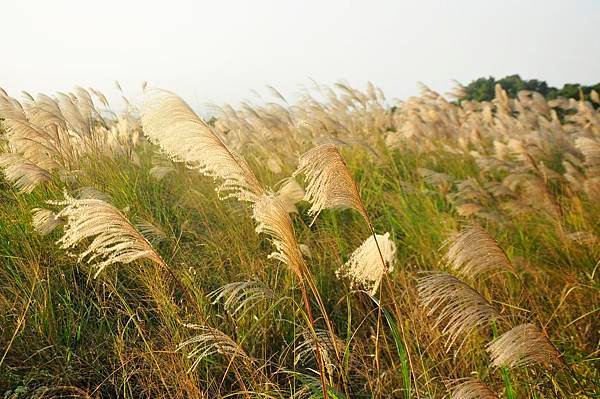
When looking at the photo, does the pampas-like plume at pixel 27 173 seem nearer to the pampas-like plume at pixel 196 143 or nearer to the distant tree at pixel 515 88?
the pampas-like plume at pixel 196 143

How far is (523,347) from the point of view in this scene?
193 centimetres

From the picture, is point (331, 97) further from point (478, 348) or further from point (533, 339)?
point (533, 339)

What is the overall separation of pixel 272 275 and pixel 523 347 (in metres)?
1.80

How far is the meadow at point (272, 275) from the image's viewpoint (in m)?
1.94

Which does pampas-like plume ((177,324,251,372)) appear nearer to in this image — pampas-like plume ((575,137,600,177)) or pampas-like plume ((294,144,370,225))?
pampas-like plume ((294,144,370,225))

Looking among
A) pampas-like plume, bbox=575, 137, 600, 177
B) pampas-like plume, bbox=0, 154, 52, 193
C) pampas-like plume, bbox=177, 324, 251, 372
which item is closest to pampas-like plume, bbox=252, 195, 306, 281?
pampas-like plume, bbox=177, 324, 251, 372

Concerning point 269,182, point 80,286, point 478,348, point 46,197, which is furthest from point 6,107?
point 478,348

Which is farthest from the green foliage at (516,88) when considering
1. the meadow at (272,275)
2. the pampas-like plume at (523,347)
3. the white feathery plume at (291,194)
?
the pampas-like plume at (523,347)

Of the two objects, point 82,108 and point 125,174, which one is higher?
point 82,108

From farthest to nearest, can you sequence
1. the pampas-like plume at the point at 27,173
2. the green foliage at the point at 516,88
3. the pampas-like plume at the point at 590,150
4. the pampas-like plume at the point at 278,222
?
1. the green foliage at the point at 516,88
2. the pampas-like plume at the point at 590,150
3. the pampas-like plume at the point at 27,173
4. the pampas-like plume at the point at 278,222

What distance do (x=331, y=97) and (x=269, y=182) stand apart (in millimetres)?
2576

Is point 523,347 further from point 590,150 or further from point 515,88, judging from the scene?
point 515,88

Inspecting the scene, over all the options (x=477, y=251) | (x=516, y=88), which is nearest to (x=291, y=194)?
(x=477, y=251)

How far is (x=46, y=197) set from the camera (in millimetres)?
4270
